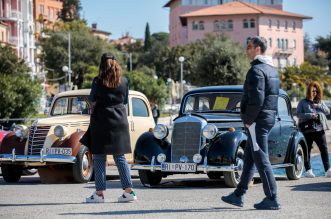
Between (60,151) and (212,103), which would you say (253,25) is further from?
(60,151)

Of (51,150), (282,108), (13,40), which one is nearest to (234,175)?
(282,108)

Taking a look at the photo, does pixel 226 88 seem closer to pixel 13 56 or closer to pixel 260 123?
pixel 260 123

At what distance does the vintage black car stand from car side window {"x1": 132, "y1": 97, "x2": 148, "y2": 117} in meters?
1.97

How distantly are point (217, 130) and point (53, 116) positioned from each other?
474 cm

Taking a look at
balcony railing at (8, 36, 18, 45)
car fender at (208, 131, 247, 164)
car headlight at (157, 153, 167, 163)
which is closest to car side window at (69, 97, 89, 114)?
car headlight at (157, 153, 167, 163)

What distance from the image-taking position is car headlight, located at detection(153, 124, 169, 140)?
14.8m

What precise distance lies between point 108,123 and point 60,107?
683 cm

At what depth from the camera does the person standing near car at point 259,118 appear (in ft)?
34.6

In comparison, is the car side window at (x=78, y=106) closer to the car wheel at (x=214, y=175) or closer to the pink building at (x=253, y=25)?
the car wheel at (x=214, y=175)

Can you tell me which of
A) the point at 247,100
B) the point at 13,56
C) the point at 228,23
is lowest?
the point at 247,100

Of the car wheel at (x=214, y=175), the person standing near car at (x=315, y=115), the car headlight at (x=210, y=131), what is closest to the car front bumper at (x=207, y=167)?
the car headlight at (x=210, y=131)

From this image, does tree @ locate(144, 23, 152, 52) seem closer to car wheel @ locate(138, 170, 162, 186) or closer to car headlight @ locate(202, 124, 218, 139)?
car wheel @ locate(138, 170, 162, 186)

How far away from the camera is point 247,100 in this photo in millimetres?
10602

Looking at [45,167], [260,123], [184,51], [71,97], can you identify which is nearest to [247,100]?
[260,123]
